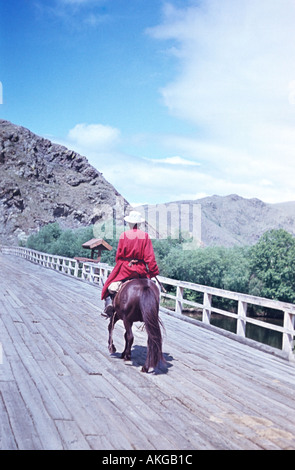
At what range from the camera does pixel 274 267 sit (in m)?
53.0

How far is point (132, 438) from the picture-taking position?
4.01 meters

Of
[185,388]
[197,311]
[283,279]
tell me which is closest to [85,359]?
[185,388]

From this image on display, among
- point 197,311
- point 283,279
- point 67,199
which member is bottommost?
point 197,311

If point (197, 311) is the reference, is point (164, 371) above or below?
above

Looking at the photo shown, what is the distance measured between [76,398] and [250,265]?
50.8 metres

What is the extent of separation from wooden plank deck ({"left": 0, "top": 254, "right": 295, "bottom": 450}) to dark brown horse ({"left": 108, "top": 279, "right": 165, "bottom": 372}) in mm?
346

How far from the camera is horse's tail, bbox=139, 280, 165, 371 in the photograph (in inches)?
245

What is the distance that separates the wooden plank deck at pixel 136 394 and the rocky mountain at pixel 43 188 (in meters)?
93.3

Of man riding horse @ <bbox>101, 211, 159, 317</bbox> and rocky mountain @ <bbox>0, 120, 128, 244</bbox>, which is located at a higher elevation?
rocky mountain @ <bbox>0, 120, 128, 244</bbox>

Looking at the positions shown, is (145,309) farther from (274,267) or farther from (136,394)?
(274,267)

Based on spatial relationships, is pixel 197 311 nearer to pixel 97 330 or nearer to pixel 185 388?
pixel 97 330

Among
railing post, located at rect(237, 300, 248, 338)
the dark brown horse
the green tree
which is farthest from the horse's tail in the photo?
the green tree

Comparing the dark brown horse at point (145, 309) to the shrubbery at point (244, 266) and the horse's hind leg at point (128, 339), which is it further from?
the shrubbery at point (244, 266)

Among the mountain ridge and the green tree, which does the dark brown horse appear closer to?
the green tree
